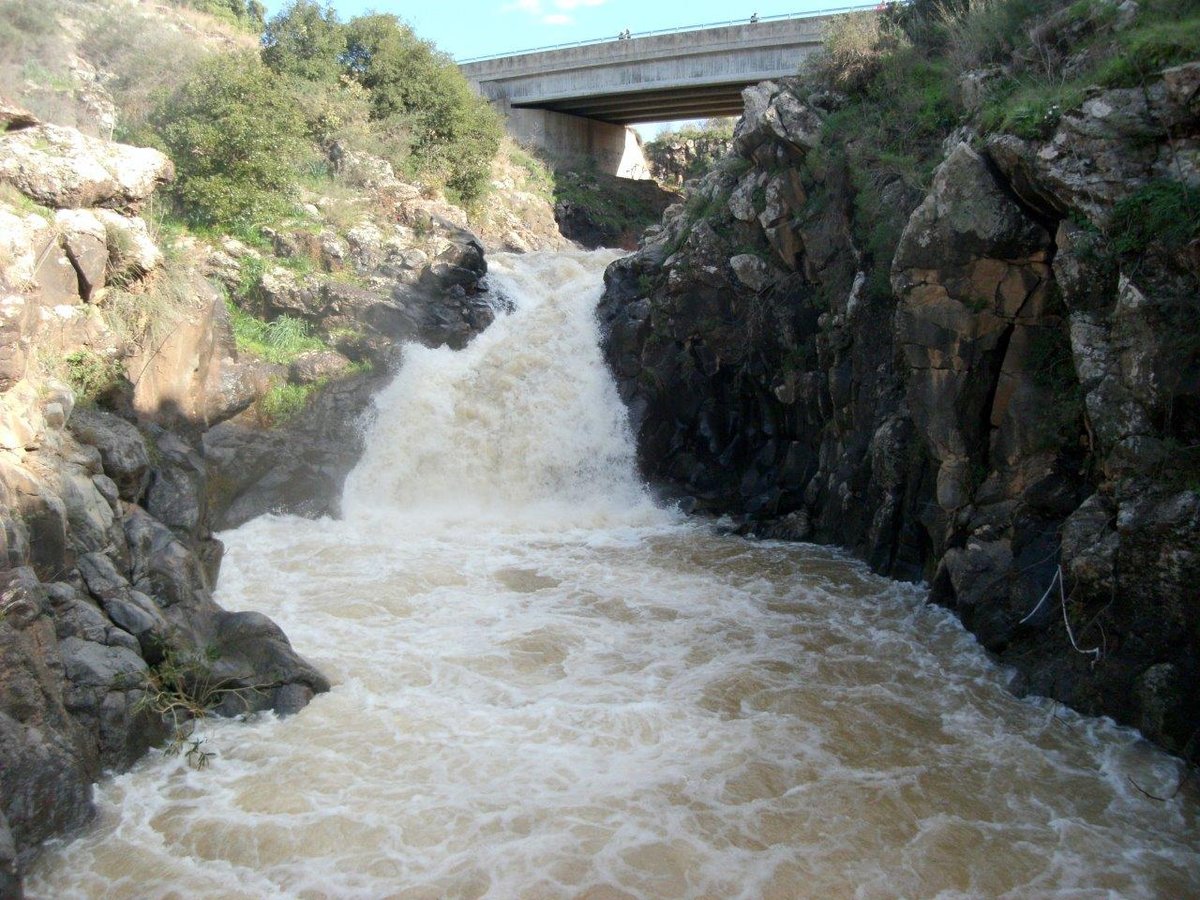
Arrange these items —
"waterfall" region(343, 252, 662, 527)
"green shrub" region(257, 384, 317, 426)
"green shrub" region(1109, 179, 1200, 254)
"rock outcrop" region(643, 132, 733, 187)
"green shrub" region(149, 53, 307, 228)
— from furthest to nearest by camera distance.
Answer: "rock outcrop" region(643, 132, 733, 187), "green shrub" region(149, 53, 307, 228), "waterfall" region(343, 252, 662, 527), "green shrub" region(257, 384, 317, 426), "green shrub" region(1109, 179, 1200, 254)

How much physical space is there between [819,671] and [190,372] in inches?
408

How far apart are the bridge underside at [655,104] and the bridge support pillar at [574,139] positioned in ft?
0.97

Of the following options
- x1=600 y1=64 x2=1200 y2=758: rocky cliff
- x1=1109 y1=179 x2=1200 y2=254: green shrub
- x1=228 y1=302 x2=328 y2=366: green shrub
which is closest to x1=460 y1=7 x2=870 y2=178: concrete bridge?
x1=600 y1=64 x2=1200 y2=758: rocky cliff

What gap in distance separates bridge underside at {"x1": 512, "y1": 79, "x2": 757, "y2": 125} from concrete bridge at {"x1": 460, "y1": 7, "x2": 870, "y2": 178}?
0.11 feet

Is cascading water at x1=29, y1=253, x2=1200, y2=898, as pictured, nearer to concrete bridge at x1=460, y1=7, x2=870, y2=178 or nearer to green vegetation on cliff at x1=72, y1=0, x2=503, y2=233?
green vegetation on cliff at x1=72, y1=0, x2=503, y2=233

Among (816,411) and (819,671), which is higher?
(816,411)

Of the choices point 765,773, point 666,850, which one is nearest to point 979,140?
point 765,773

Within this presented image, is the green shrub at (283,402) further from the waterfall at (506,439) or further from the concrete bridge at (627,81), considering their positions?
the concrete bridge at (627,81)

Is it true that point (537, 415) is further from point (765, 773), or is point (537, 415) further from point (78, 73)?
point (78, 73)

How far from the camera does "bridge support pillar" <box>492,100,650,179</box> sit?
104ft

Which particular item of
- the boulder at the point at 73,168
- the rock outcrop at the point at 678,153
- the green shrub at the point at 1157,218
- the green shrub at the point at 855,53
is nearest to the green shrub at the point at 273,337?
the boulder at the point at 73,168

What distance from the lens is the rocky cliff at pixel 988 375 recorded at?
8055mm

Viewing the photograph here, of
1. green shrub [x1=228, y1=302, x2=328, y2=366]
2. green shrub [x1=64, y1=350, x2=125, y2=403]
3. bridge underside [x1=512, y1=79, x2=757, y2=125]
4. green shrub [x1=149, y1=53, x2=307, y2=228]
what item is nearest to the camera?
green shrub [x1=64, y1=350, x2=125, y2=403]

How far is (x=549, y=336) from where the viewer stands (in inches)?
763
